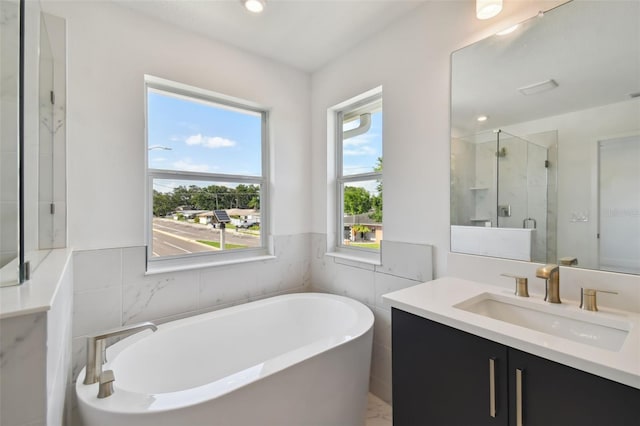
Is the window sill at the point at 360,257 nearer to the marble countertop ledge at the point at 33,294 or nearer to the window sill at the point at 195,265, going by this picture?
the window sill at the point at 195,265

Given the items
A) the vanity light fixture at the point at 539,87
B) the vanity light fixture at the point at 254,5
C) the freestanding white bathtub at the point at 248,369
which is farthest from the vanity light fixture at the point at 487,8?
the freestanding white bathtub at the point at 248,369

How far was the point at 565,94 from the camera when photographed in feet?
4.23

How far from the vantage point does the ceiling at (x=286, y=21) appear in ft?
5.81

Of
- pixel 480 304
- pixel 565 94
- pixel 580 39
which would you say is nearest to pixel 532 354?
pixel 480 304

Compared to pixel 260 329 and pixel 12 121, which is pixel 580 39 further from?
pixel 260 329

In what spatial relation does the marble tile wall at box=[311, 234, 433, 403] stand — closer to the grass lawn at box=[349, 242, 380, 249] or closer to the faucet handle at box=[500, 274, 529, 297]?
the grass lawn at box=[349, 242, 380, 249]

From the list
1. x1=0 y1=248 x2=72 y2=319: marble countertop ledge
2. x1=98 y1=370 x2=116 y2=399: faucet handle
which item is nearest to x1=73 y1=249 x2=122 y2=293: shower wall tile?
x1=0 y1=248 x2=72 y2=319: marble countertop ledge

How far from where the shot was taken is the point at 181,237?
7.07 ft

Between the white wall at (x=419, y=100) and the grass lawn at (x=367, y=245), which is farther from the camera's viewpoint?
the grass lawn at (x=367, y=245)

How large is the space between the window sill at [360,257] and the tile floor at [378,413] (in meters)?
0.98

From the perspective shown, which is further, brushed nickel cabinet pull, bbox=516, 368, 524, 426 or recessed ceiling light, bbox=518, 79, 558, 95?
recessed ceiling light, bbox=518, 79, 558, 95

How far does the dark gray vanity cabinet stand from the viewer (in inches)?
30.2

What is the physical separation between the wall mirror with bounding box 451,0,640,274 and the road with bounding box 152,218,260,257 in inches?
68.9

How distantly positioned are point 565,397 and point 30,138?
225 centimetres
